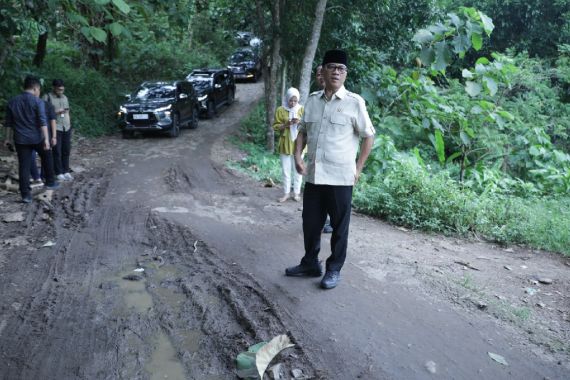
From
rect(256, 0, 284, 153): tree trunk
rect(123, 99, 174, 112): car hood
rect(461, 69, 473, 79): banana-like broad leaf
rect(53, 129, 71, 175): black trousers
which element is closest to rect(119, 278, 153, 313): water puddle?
rect(53, 129, 71, 175): black trousers

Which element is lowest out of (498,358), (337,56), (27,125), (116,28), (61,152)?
(498,358)

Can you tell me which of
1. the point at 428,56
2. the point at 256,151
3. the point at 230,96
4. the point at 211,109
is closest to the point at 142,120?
the point at 256,151

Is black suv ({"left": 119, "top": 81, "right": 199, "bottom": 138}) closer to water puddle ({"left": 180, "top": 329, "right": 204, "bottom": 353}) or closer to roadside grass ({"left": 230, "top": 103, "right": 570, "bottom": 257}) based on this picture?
roadside grass ({"left": 230, "top": 103, "right": 570, "bottom": 257})

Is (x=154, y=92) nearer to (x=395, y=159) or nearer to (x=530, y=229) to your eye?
(x=395, y=159)

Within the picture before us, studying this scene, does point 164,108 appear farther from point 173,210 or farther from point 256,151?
point 173,210

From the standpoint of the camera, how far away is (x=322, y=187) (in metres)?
4.77

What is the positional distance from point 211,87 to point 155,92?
13.6ft

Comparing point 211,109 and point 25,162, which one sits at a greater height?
point 25,162

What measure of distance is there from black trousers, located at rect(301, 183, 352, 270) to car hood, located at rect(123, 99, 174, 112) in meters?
10.8

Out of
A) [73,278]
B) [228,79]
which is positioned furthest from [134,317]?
[228,79]

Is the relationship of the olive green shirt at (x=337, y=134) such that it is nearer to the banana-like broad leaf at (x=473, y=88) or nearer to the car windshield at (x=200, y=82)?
the banana-like broad leaf at (x=473, y=88)

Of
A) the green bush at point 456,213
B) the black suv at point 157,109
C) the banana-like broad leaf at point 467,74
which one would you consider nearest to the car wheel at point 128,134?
the black suv at point 157,109

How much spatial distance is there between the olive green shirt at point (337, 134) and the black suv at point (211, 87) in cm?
1421

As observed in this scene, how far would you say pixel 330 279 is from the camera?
4895mm
